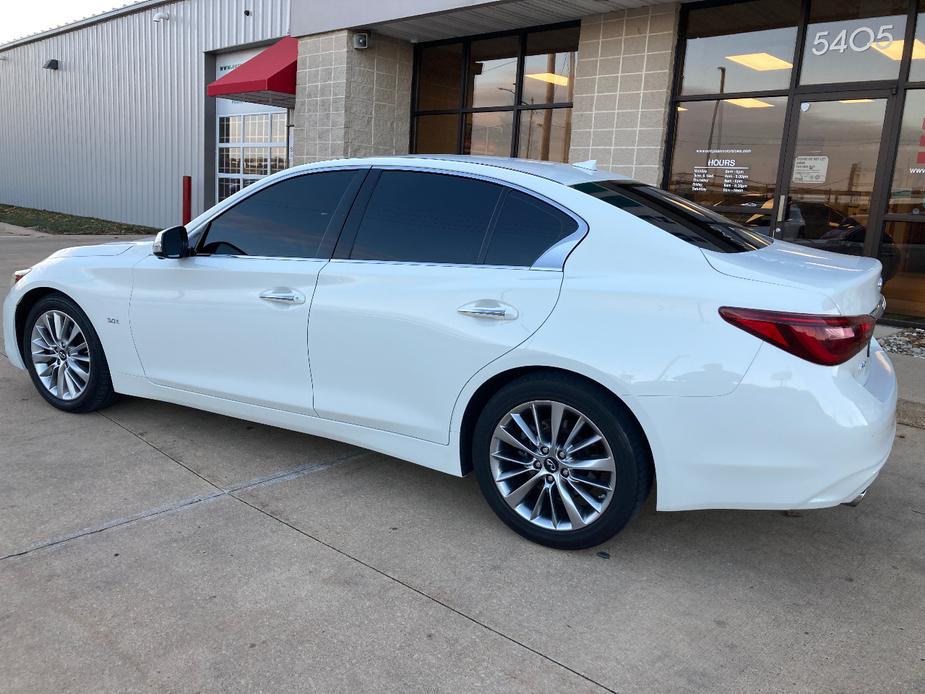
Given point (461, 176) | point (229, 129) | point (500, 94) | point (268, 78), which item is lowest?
point (461, 176)

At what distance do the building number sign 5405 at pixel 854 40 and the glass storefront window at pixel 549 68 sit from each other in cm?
316

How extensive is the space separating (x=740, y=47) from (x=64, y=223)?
17191mm

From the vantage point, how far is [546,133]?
10938 mm

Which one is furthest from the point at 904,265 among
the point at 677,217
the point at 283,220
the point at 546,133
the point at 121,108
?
the point at 121,108

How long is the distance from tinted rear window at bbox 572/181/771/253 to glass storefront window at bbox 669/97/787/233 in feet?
17.8

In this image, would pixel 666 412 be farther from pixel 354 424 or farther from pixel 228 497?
pixel 228 497

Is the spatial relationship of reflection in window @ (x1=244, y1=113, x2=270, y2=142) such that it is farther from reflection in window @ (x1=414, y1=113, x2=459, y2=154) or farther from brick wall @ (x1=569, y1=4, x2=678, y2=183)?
brick wall @ (x1=569, y1=4, x2=678, y2=183)

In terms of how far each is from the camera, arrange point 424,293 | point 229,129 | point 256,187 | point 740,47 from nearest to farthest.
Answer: point 424,293 → point 256,187 → point 740,47 → point 229,129

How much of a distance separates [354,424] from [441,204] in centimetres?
112

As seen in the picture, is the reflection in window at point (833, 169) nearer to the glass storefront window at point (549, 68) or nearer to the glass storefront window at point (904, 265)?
the glass storefront window at point (904, 265)

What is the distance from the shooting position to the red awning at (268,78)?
40.8ft

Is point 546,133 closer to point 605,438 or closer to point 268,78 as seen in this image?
point 268,78

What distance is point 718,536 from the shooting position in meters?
3.51

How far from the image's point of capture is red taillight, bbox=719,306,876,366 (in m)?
2.73
